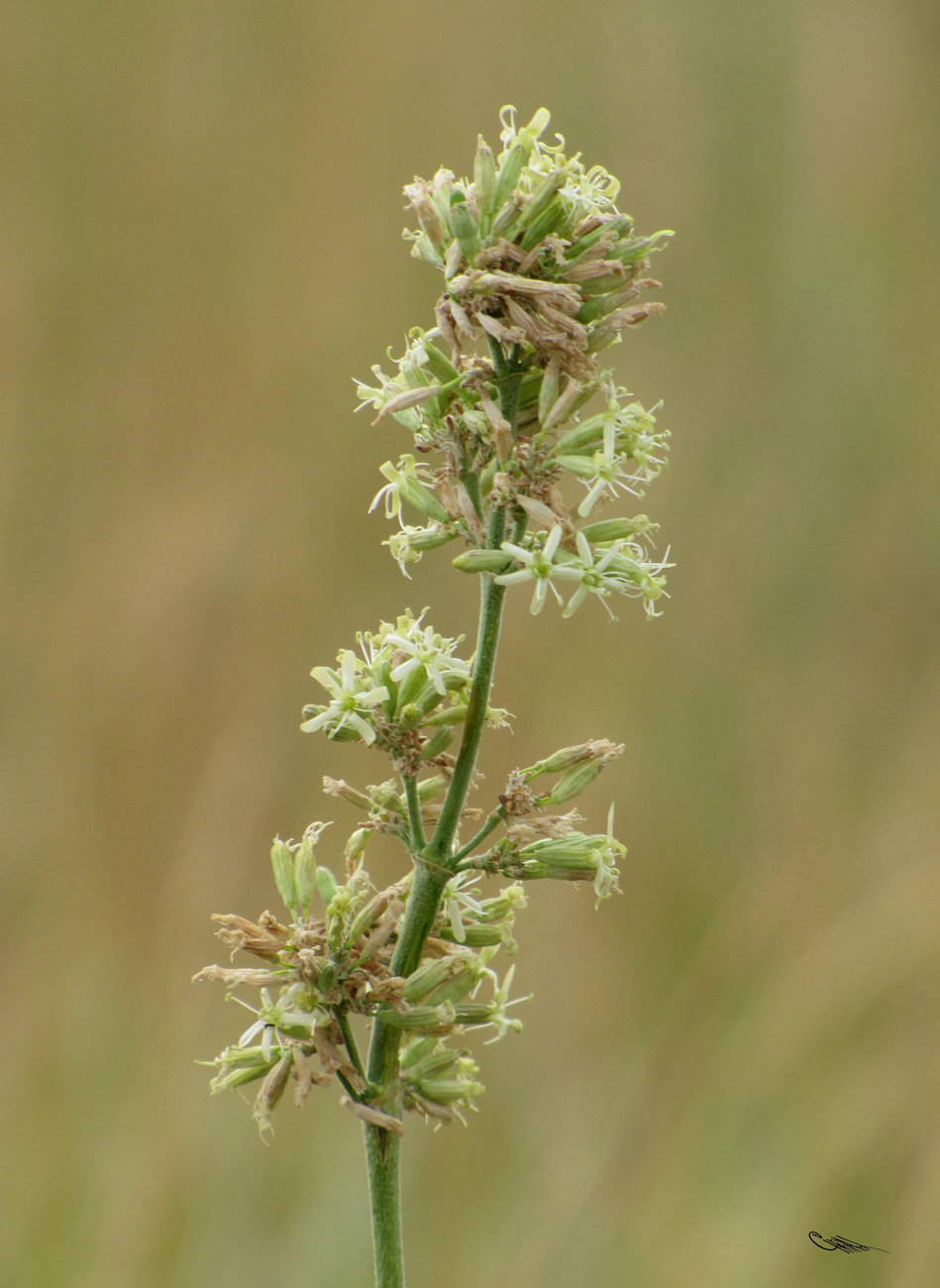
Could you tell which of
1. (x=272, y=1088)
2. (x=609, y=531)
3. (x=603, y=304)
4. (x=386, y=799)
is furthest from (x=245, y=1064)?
(x=603, y=304)

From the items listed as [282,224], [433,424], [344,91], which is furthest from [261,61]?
[433,424]

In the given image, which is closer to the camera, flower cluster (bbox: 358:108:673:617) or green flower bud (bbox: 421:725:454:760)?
flower cluster (bbox: 358:108:673:617)

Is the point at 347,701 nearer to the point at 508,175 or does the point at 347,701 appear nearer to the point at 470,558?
the point at 470,558

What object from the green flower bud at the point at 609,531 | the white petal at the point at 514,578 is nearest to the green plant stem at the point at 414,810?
the white petal at the point at 514,578

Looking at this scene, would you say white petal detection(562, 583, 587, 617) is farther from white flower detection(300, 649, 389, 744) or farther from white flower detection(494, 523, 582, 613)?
white flower detection(300, 649, 389, 744)

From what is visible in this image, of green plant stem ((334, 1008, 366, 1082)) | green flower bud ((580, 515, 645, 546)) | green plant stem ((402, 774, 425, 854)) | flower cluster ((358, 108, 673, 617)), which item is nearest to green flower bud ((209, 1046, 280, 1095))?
green plant stem ((334, 1008, 366, 1082))

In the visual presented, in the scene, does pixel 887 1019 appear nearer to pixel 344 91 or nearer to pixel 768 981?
pixel 768 981
